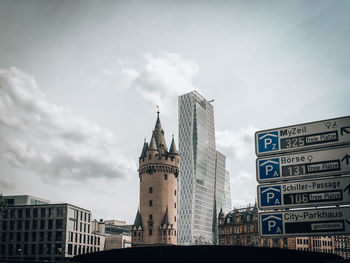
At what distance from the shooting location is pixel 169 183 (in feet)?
323

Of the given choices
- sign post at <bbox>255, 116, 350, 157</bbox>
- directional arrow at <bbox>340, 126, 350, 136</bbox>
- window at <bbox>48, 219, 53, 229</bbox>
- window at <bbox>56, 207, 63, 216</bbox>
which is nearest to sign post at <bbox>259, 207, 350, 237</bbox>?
sign post at <bbox>255, 116, 350, 157</bbox>

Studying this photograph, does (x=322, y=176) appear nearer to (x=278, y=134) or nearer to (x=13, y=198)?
(x=278, y=134)

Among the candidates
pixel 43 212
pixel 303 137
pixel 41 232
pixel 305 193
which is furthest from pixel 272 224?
pixel 43 212

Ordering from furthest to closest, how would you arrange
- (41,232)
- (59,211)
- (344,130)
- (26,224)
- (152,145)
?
(26,224)
(59,211)
(41,232)
(152,145)
(344,130)

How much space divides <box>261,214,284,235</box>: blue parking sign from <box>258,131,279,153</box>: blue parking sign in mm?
3387

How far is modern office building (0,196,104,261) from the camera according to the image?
106 meters

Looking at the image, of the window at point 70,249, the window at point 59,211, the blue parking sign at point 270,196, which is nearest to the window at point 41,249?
the window at point 70,249

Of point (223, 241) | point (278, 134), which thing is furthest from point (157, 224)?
point (278, 134)

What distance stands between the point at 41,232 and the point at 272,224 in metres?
100

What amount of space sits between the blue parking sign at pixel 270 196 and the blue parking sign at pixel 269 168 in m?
0.57

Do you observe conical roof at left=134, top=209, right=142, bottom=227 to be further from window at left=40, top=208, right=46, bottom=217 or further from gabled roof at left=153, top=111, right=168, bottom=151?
window at left=40, top=208, right=46, bottom=217

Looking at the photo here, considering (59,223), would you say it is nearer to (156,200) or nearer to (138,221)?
(138,221)

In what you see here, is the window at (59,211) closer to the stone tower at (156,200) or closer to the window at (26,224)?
the window at (26,224)

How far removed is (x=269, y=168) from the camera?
2031 centimetres
